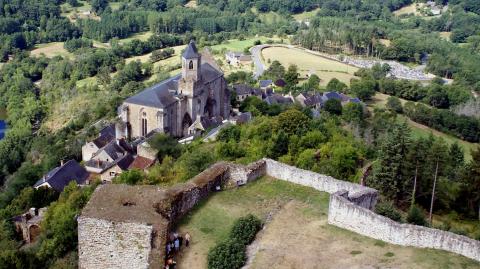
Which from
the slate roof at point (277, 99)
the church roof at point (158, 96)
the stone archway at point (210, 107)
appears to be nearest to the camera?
the church roof at point (158, 96)

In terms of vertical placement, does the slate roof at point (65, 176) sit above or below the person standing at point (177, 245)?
below

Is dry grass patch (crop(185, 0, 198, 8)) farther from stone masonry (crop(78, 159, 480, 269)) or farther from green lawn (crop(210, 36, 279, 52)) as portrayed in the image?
stone masonry (crop(78, 159, 480, 269))

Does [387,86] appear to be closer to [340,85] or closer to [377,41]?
[340,85]

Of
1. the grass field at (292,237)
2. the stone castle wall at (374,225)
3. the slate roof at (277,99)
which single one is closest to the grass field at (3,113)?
the slate roof at (277,99)

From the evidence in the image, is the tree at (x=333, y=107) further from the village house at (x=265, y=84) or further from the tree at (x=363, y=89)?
the village house at (x=265, y=84)

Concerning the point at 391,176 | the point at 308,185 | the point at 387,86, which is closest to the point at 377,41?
the point at 387,86

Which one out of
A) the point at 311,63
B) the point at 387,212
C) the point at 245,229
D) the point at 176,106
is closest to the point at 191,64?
the point at 176,106

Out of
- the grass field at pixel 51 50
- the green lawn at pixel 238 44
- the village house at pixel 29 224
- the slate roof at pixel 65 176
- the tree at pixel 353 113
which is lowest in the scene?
the grass field at pixel 51 50
